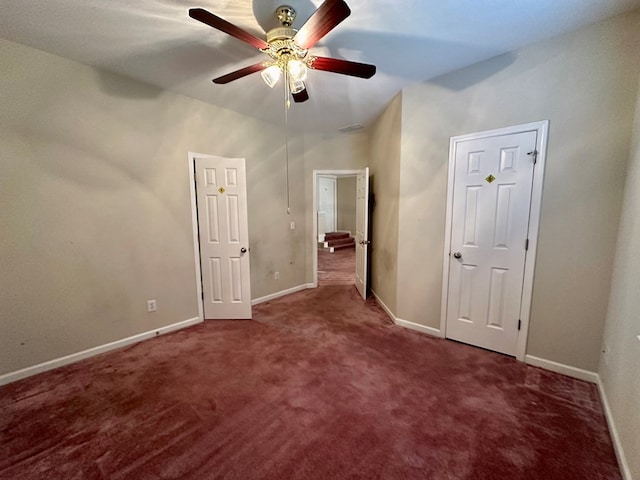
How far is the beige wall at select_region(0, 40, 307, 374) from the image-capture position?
2135 millimetres

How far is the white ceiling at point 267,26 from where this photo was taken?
167 centimetres

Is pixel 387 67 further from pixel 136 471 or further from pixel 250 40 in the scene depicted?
pixel 136 471

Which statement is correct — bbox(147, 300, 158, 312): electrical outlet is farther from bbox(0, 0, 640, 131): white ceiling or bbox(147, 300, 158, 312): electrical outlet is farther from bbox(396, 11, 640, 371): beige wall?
bbox(396, 11, 640, 371): beige wall

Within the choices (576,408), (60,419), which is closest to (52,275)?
(60,419)

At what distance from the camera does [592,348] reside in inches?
83.1

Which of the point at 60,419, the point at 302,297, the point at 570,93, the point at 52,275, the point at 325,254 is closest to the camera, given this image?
the point at 60,419

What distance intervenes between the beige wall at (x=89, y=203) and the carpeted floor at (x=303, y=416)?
1.37 ft

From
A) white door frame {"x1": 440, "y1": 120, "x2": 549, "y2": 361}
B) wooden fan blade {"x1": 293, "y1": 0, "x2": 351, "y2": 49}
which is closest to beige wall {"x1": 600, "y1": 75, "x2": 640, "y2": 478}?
white door frame {"x1": 440, "y1": 120, "x2": 549, "y2": 361}

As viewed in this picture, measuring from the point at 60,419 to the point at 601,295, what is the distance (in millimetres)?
3952

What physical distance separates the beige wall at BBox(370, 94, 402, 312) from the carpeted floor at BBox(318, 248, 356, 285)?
103 cm

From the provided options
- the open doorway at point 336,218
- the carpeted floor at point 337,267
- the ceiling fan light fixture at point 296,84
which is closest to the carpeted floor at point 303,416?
the ceiling fan light fixture at point 296,84

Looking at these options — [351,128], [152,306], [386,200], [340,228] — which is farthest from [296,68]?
[340,228]

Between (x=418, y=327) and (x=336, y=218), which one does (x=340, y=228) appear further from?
(x=418, y=327)

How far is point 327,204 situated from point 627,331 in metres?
7.83
